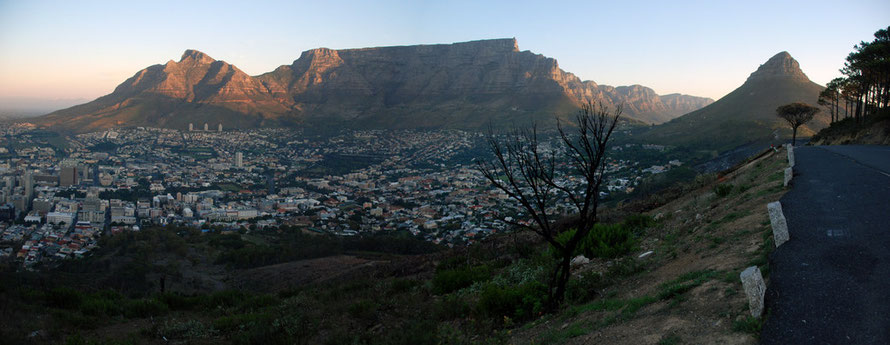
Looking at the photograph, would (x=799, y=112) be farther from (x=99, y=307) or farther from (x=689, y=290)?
(x=99, y=307)

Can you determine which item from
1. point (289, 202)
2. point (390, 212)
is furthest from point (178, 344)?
point (289, 202)

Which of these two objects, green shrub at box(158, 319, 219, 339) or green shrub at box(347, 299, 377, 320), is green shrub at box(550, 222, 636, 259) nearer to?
green shrub at box(347, 299, 377, 320)

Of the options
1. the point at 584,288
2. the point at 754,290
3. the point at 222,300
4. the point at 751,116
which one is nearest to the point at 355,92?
the point at 751,116

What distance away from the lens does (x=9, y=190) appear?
32094 millimetres

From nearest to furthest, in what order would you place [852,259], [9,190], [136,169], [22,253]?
[852,259], [22,253], [9,190], [136,169]

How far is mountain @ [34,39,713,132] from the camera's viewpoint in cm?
Result: 9244

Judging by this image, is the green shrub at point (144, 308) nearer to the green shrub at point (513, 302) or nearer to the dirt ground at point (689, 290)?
the green shrub at point (513, 302)

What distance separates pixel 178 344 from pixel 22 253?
19.6 meters

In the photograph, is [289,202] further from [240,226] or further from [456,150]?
[456,150]

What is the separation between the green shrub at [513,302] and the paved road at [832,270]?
2.97m

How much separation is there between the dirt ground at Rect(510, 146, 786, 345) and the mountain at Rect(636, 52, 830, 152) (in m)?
42.2

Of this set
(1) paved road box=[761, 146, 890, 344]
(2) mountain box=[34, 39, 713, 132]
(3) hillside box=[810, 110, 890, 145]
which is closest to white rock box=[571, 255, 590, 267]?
(1) paved road box=[761, 146, 890, 344]

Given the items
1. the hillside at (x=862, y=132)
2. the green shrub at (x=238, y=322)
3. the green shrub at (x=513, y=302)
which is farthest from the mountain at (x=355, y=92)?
the green shrub at (x=513, y=302)

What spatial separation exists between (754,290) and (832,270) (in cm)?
156
